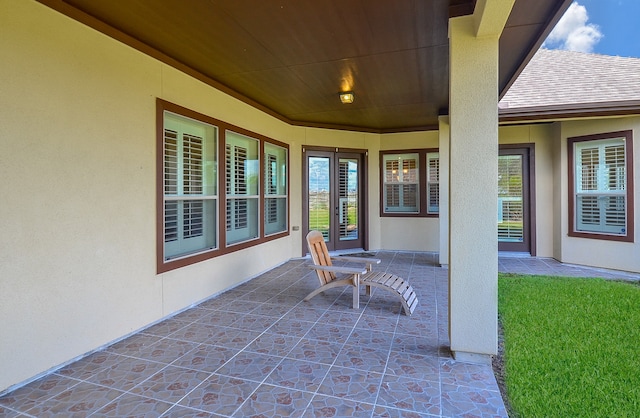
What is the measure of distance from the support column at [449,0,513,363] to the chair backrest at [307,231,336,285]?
1.95 m

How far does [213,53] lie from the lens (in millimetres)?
3746

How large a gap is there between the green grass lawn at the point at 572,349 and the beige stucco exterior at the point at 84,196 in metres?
0.47

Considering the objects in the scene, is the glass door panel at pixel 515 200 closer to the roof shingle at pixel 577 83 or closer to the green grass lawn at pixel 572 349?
the roof shingle at pixel 577 83

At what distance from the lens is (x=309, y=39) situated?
135 inches

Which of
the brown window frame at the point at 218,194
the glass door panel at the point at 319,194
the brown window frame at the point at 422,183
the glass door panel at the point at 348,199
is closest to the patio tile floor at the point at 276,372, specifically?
the brown window frame at the point at 218,194

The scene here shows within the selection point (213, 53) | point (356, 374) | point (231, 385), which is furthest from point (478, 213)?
point (213, 53)

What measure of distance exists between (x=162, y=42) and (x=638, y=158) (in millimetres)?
7306

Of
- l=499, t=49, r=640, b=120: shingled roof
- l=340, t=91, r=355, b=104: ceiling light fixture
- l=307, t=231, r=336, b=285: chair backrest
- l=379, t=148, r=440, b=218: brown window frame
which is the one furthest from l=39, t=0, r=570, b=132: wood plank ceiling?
l=379, t=148, r=440, b=218: brown window frame

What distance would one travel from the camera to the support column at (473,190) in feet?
8.77

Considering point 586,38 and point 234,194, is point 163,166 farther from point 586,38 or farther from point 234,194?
point 586,38

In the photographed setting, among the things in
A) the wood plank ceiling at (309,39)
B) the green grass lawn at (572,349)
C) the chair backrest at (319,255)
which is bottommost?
the green grass lawn at (572,349)

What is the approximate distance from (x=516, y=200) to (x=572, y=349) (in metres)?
5.05

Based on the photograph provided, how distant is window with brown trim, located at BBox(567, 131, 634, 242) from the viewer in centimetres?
581

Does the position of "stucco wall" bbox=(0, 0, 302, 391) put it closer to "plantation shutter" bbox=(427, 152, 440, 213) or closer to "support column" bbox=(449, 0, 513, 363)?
"support column" bbox=(449, 0, 513, 363)
